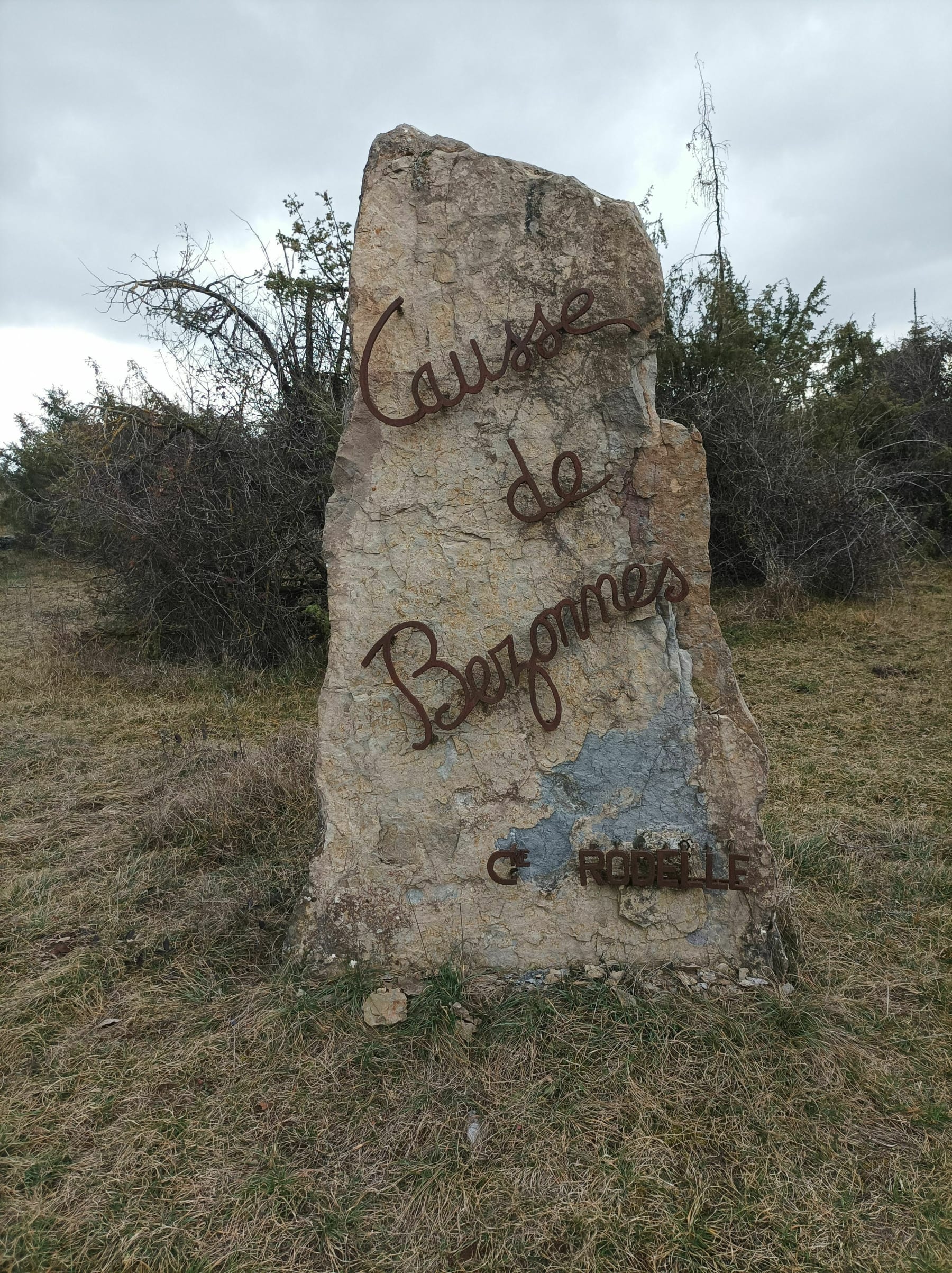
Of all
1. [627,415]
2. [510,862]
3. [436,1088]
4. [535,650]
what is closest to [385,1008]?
[436,1088]

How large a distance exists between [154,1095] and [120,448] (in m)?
5.39

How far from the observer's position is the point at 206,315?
6.18 m

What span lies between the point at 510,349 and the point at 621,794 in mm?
1287

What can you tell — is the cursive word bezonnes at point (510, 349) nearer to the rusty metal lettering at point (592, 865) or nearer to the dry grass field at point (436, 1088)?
the rusty metal lettering at point (592, 865)

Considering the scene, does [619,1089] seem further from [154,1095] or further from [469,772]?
[154,1095]

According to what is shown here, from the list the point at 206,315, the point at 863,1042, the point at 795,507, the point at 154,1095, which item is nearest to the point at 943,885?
the point at 863,1042

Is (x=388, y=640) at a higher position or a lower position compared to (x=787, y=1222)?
higher

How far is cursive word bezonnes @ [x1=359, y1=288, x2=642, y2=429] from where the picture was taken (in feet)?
7.68

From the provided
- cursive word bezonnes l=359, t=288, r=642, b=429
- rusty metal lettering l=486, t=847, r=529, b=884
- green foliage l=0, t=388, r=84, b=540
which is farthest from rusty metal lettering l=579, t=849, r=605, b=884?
green foliage l=0, t=388, r=84, b=540

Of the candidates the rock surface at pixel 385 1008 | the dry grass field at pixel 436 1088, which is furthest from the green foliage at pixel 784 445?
the rock surface at pixel 385 1008

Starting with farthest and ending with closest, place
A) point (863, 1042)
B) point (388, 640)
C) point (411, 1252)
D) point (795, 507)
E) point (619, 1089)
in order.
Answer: point (795, 507) → point (388, 640) → point (863, 1042) → point (619, 1089) → point (411, 1252)

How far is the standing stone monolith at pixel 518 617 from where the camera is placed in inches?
93.1

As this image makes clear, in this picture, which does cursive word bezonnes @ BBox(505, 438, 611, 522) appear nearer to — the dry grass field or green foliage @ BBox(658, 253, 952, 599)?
the dry grass field

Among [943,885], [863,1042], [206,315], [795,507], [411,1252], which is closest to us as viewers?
[411,1252]
